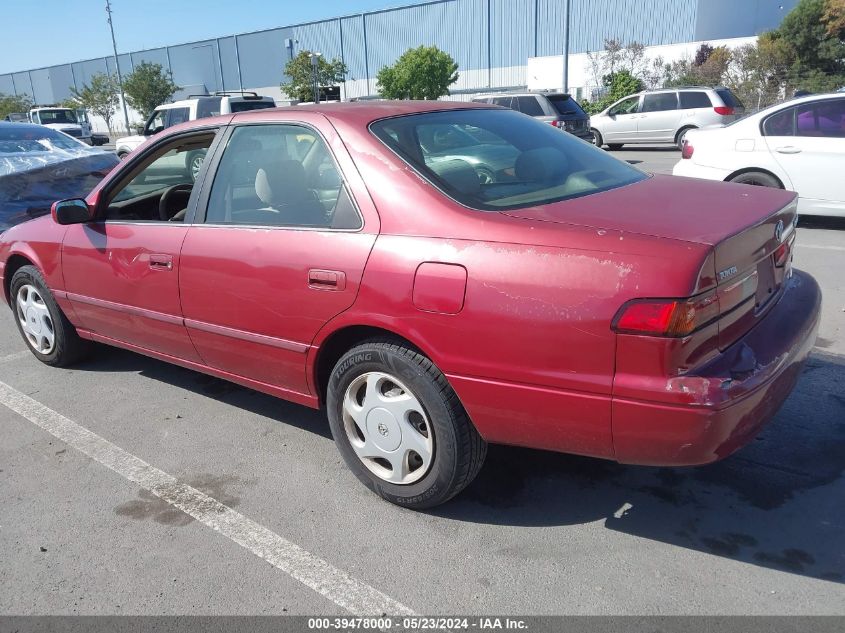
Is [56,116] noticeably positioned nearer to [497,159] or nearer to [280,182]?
[280,182]

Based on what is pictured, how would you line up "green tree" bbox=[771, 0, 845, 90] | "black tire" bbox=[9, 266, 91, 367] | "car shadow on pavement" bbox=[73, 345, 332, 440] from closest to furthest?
"car shadow on pavement" bbox=[73, 345, 332, 440] → "black tire" bbox=[9, 266, 91, 367] → "green tree" bbox=[771, 0, 845, 90]

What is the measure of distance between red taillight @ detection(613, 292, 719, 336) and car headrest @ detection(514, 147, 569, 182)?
111 centimetres

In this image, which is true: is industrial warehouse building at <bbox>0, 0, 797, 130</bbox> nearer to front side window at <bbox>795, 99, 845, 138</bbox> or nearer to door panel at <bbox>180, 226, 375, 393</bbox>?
front side window at <bbox>795, 99, 845, 138</bbox>

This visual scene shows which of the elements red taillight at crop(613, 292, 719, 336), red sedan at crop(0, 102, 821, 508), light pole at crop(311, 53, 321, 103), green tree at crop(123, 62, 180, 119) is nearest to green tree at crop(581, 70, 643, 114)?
light pole at crop(311, 53, 321, 103)

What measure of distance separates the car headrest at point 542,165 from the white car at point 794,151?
5438 millimetres

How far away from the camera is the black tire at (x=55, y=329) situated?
4715 mm

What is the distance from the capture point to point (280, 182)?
134 inches

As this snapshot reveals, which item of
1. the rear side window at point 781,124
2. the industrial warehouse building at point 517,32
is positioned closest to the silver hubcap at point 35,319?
the rear side window at point 781,124

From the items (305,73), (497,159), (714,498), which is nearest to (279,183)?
(497,159)

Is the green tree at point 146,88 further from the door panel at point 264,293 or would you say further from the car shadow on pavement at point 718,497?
the car shadow on pavement at point 718,497

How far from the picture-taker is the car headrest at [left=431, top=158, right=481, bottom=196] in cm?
291

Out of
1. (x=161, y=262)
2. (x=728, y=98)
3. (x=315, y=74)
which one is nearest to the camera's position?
(x=161, y=262)

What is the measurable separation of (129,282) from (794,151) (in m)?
7.06

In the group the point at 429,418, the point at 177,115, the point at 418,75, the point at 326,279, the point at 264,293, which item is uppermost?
the point at 418,75
